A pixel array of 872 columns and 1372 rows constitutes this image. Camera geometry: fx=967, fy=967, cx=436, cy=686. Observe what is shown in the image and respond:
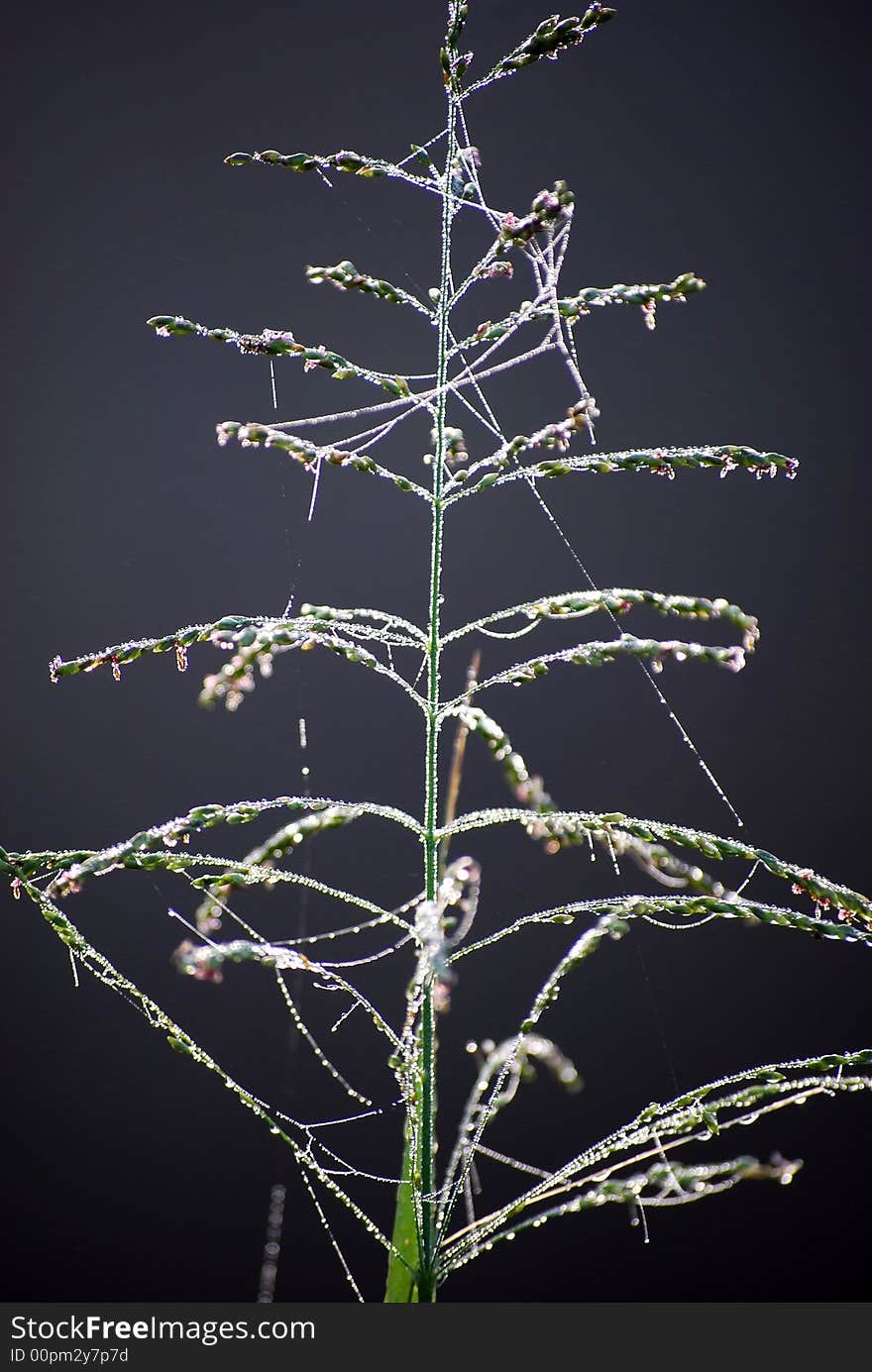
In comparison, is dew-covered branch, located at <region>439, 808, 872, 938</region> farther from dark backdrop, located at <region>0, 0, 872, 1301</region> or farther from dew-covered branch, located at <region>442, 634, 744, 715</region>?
dark backdrop, located at <region>0, 0, 872, 1301</region>

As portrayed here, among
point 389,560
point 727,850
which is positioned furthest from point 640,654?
point 389,560

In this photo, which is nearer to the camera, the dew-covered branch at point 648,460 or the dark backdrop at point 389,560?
the dew-covered branch at point 648,460

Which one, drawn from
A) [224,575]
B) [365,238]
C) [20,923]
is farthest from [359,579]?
[20,923]

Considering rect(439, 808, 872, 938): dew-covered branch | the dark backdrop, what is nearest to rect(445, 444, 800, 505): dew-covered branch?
rect(439, 808, 872, 938): dew-covered branch

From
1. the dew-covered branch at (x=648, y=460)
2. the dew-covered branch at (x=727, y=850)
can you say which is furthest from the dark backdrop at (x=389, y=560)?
the dew-covered branch at (x=727, y=850)

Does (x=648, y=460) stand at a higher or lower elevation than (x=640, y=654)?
higher

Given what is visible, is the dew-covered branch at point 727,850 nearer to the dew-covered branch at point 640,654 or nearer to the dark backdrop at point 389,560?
the dew-covered branch at point 640,654

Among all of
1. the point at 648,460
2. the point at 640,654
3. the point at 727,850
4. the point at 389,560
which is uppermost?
the point at 389,560

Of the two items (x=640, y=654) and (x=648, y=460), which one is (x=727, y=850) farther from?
(x=648, y=460)
